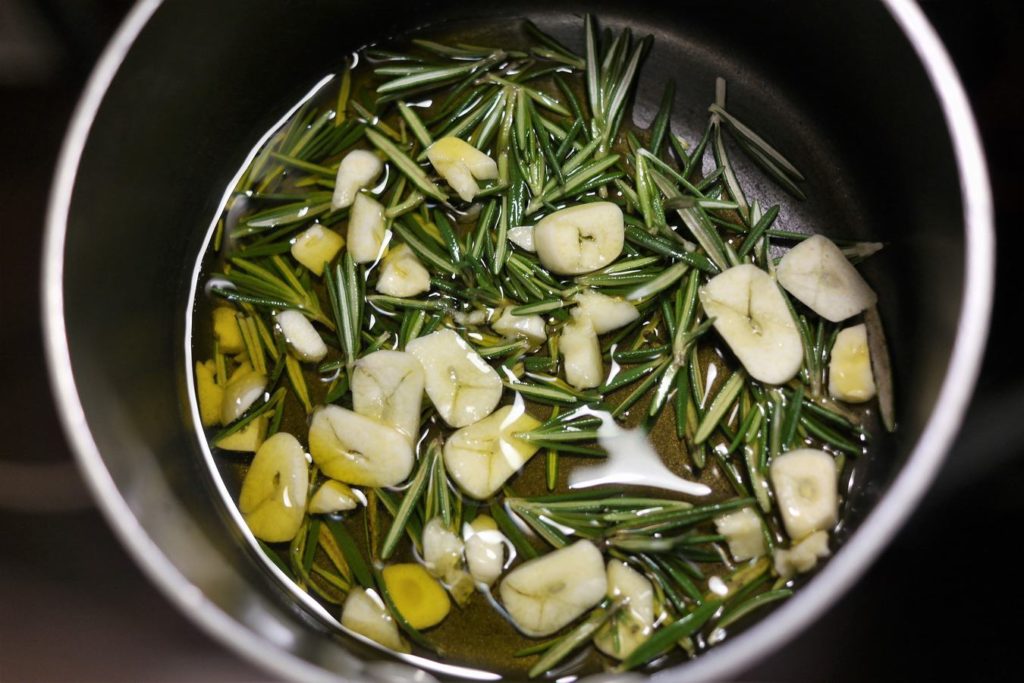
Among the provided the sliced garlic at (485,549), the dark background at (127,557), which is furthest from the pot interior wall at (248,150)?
the sliced garlic at (485,549)

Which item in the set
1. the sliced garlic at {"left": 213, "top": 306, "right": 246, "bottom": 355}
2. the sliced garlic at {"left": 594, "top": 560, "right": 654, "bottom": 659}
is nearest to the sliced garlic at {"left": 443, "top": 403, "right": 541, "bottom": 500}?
the sliced garlic at {"left": 594, "top": 560, "right": 654, "bottom": 659}

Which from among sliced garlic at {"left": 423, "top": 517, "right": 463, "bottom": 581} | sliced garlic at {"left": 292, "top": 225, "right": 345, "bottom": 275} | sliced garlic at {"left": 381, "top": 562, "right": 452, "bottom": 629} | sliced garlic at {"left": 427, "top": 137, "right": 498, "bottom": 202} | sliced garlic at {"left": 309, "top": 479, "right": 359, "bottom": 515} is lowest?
sliced garlic at {"left": 381, "top": 562, "right": 452, "bottom": 629}

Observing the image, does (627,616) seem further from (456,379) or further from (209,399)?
(209,399)

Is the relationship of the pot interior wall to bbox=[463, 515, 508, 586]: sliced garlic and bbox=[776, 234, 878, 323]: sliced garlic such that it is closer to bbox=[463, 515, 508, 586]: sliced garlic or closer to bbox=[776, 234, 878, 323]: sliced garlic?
bbox=[776, 234, 878, 323]: sliced garlic

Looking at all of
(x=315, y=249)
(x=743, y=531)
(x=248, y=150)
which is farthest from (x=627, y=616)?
(x=248, y=150)

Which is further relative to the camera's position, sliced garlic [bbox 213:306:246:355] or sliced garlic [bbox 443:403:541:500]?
sliced garlic [bbox 213:306:246:355]

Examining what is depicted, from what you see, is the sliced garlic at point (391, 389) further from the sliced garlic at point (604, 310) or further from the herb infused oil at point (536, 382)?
the sliced garlic at point (604, 310)

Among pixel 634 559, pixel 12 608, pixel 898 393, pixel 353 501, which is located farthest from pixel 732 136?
pixel 12 608
